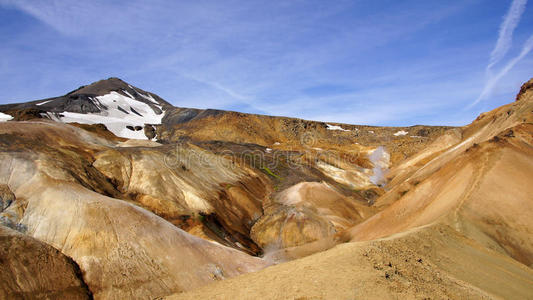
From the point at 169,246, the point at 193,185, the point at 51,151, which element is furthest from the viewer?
the point at 193,185

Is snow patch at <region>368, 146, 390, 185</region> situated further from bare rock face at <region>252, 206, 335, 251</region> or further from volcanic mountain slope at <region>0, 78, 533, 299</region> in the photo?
bare rock face at <region>252, 206, 335, 251</region>

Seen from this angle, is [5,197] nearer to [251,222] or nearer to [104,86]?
[251,222]

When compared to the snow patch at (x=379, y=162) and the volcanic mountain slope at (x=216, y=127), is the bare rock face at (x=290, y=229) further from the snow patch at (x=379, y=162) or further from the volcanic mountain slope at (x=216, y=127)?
the volcanic mountain slope at (x=216, y=127)

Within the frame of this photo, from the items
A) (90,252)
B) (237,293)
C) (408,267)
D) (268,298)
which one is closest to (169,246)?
(90,252)

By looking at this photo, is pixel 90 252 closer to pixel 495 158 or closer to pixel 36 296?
pixel 36 296

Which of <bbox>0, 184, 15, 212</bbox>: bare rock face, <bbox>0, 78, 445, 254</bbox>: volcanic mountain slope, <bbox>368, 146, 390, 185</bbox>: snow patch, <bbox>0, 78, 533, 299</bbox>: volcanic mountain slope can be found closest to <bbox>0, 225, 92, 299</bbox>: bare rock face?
<bbox>0, 78, 533, 299</bbox>: volcanic mountain slope

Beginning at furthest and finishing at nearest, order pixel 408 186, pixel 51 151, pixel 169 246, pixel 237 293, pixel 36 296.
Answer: pixel 408 186
pixel 51 151
pixel 169 246
pixel 36 296
pixel 237 293

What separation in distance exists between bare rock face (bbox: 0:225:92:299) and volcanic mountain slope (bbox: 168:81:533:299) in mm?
3697

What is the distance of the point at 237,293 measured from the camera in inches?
358

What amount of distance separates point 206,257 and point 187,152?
2014cm

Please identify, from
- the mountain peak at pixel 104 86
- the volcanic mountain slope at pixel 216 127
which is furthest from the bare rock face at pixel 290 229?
the mountain peak at pixel 104 86

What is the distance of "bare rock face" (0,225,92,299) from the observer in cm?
986

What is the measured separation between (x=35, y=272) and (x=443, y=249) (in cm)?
1355

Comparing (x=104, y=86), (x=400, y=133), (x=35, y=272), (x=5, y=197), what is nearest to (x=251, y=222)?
(x=5, y=197)
